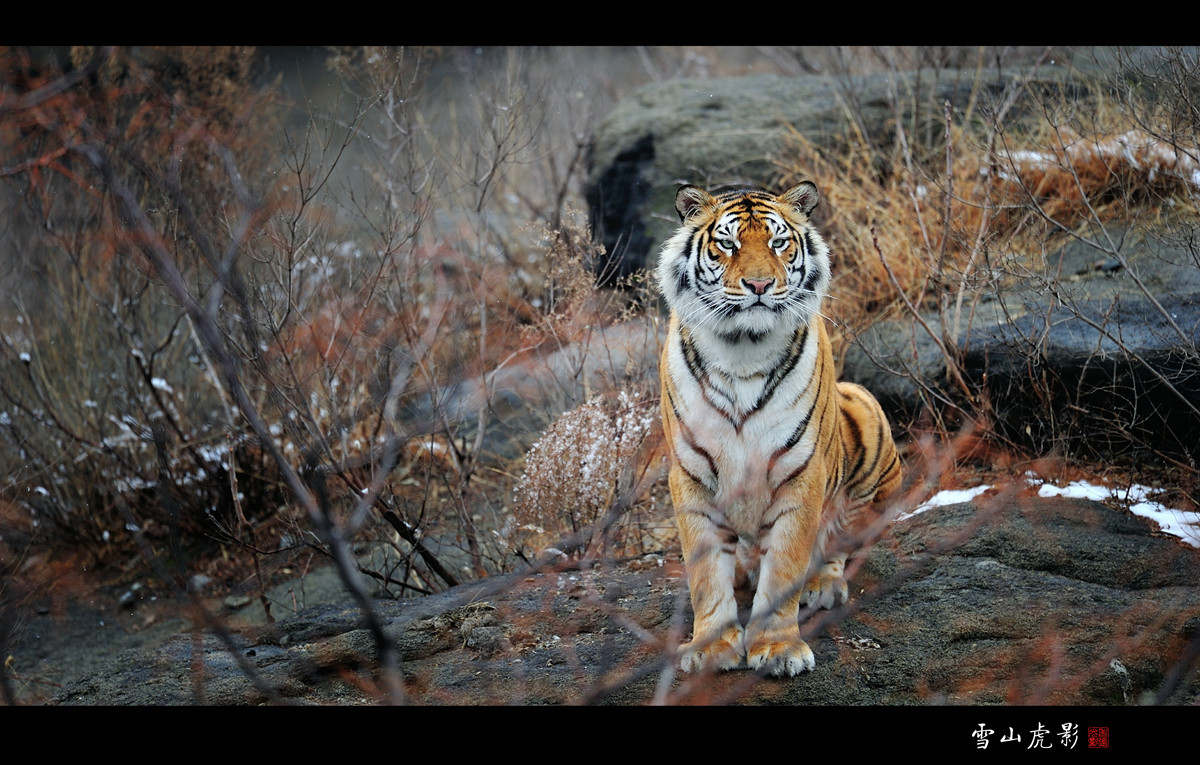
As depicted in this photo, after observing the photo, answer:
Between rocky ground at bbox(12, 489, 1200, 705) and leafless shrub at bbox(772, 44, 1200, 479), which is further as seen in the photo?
leafless shrub at bbox(772, 44, 1200, 479)

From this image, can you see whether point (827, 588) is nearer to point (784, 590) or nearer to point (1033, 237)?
point (784, 590)

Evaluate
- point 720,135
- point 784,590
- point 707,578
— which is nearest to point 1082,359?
point 784,590

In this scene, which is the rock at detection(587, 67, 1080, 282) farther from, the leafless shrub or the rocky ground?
the rocky ground

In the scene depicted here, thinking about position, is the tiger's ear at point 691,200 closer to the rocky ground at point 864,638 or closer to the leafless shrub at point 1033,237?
the rocky ground at point 864,638

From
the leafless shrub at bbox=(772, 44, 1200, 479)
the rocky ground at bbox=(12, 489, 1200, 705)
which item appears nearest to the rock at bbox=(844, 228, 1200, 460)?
the leafless shrub at bbox=(772, 44, 1200, 479)

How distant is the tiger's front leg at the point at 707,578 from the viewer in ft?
11.1

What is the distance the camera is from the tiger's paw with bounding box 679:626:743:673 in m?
3.36

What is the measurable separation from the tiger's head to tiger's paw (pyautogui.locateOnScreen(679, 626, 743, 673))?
3.70ft

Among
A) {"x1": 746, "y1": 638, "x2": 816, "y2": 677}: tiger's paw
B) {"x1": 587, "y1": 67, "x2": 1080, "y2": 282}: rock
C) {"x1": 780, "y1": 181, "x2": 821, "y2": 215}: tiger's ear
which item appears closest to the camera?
{"x1": 746, "y1": 638, "x2": 816, "y2": 677}: tiger's paw

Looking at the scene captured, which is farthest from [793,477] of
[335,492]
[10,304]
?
[10,304]

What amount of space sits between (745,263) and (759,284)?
0.35ft

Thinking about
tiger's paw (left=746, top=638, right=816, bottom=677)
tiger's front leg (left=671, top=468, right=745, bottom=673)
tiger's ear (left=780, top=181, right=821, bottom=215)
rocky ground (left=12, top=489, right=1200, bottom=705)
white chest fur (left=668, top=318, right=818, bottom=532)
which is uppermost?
tiger's ear (left=780, top=181, right=821, bottom=215)

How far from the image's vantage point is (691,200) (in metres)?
3.76

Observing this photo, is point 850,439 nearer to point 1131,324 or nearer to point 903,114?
point 1131,324
